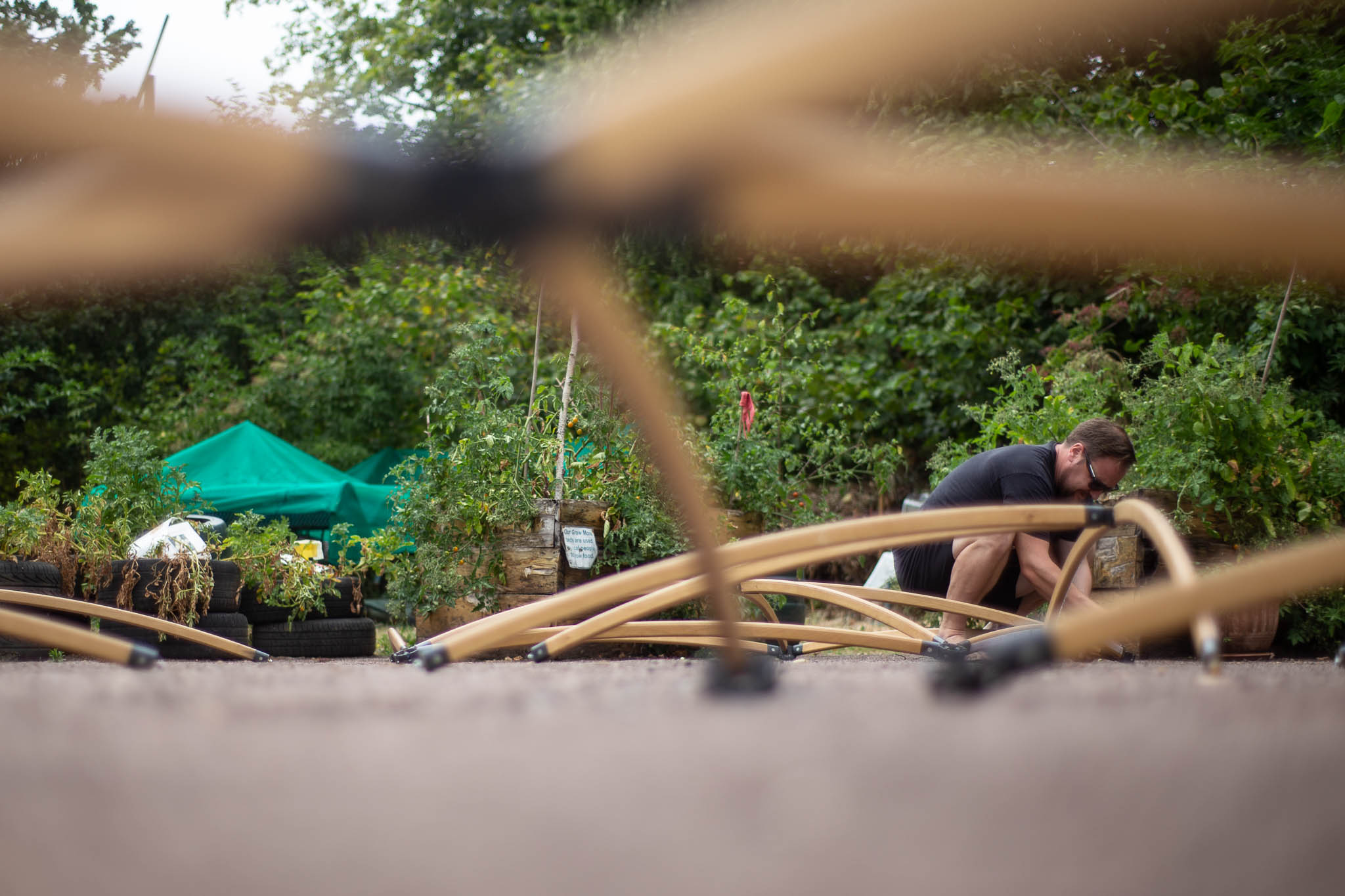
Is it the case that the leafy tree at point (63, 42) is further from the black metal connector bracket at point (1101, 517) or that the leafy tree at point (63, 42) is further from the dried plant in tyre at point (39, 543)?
the dried plant in tyre at point (39, 543)

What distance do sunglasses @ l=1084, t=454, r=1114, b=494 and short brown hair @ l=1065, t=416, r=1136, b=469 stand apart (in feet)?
0.09

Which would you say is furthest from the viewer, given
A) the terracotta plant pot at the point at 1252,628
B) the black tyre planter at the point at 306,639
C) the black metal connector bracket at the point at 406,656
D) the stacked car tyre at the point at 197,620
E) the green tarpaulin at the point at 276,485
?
the green tarpaulin at the point at 276,485

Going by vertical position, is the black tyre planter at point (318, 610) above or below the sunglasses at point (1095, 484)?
below

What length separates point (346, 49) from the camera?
12.8 m

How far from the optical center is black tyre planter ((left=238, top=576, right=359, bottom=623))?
15.4 feet

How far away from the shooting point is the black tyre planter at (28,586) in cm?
391

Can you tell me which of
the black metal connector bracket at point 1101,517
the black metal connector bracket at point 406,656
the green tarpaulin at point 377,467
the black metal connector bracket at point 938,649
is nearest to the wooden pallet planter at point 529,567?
the black metal connector bracket at point 406,656

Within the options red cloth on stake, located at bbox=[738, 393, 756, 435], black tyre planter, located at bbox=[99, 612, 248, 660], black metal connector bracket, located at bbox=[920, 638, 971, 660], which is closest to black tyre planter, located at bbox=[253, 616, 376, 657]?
black tyre planter, located at bbox=[99, 612, 248, 660]

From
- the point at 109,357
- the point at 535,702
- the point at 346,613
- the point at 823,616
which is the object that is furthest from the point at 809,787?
the point at 109,357

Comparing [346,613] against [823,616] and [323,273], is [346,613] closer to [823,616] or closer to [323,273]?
[823,616]

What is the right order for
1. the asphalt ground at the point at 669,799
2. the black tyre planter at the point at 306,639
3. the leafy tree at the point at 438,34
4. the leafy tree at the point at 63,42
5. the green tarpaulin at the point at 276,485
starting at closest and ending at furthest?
the asphalt ground at the point at 669,799 < the leafy tree at the point at 63,42 < the black tyre planter at the point at 306,639 < the green tarpaulin at the point at 276,485 < the leafy tree at the point at 438,34

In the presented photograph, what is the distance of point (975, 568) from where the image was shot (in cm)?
371

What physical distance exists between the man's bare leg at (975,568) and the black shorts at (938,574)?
0.11 meters

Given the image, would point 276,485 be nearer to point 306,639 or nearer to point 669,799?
point 306,639
